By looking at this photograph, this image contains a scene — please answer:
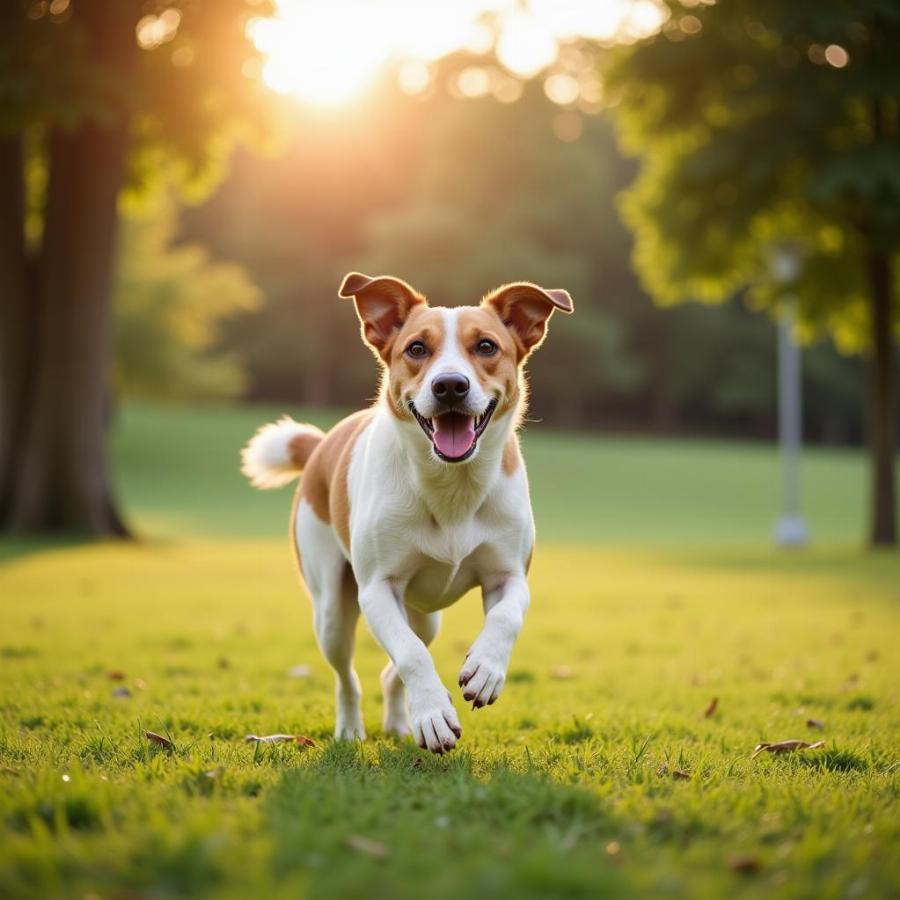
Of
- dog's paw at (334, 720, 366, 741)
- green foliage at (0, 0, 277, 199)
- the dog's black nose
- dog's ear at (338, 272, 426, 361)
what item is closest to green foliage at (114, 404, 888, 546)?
green foliage at (0, 0, 277, 199)

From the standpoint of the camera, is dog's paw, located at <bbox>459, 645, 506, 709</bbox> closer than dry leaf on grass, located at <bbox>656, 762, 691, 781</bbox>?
No

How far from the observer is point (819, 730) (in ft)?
18.7

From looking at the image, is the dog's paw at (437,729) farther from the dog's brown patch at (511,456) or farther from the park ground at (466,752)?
the dog's brown patch at (511,456)

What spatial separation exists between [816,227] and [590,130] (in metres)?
45.8

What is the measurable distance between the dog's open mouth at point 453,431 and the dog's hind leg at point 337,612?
44.8 inches

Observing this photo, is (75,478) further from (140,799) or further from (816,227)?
(140,799)

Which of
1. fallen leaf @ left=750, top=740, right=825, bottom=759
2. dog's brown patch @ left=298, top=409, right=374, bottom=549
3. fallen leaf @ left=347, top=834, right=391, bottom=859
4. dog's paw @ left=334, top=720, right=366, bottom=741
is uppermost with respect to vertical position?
dog's brown patch @ left=298, top=409, right=374, bottom=549

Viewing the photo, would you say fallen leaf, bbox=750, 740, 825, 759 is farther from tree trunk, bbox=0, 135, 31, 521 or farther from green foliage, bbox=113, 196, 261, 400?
green foliage, bbox=113, 196, 261, 400

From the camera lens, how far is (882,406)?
63.5 feet

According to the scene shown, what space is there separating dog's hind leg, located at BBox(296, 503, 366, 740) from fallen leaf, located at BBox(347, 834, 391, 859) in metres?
2.14

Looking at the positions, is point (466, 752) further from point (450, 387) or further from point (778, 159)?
point (778, 159)

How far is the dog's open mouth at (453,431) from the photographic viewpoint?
4.63 m

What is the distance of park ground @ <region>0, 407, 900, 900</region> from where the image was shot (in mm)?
2963

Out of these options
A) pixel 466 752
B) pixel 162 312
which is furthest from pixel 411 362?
pixel 162 312
